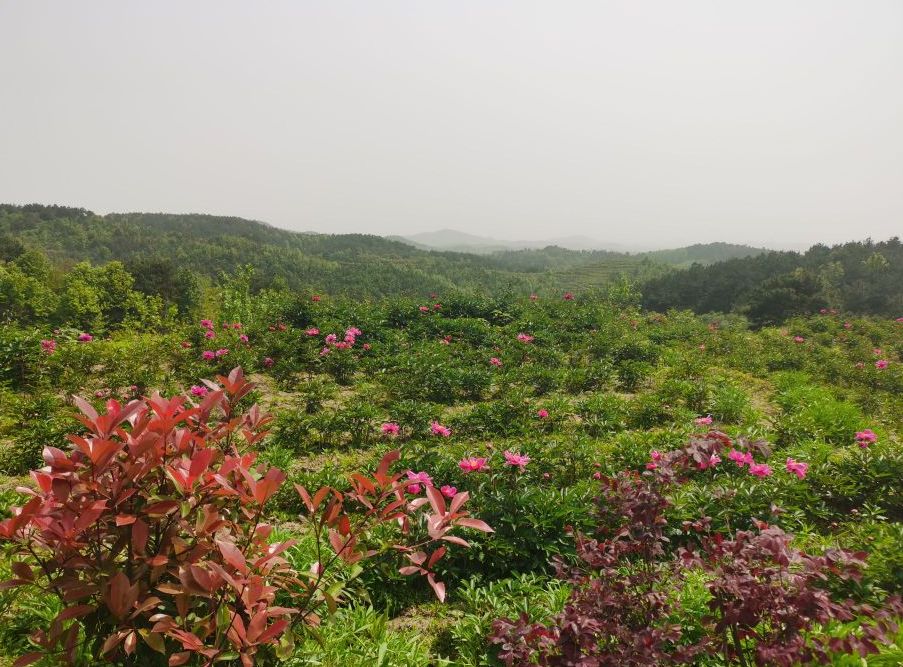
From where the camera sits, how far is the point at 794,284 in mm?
19812

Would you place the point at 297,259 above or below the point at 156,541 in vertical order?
above

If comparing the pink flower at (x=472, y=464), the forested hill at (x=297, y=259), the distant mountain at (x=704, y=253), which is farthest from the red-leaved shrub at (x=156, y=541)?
the distant mountain at (x=704, y=253)

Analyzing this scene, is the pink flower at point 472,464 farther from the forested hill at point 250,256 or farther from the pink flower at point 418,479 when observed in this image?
the forested hill at point 250,256

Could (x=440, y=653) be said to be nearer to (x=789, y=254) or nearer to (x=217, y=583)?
(x=217, y=583)

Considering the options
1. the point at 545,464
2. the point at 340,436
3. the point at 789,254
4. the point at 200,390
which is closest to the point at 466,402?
the point at 340,436

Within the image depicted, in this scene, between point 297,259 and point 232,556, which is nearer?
point 232,556

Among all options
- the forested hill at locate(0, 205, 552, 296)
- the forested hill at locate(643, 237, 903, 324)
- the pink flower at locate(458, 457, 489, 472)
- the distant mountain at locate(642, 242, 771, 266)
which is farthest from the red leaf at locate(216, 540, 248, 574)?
the distant mountain at locate(642, 242, 771, 266)

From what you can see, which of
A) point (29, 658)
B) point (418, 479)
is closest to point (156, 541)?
point (29, 658)

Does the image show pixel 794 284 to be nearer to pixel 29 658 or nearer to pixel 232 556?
pixel 232 556

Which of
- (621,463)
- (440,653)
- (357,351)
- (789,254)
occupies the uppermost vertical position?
(789,254)

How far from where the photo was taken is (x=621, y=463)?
4215 millimetres

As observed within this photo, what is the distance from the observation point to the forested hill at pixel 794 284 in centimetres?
1917

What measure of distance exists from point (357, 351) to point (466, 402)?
2.64 m

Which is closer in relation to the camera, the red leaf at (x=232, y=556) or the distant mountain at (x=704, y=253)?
the red leaf at (x=232, y=556)
